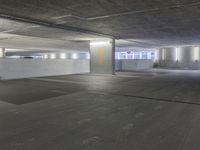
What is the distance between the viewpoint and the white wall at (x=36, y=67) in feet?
37.9

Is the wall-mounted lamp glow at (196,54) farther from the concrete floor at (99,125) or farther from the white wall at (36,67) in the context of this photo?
the concrete floor at (99,125)

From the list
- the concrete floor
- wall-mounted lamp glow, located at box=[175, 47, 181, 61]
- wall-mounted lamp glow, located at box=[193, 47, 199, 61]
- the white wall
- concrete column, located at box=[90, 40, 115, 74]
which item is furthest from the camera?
wall-mounted lamp glow, located at box=[175, 47, 181, 61]

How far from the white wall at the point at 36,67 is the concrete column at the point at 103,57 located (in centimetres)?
209

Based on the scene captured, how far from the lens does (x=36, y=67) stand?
1335cm

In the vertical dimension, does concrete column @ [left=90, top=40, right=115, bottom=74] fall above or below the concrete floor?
above

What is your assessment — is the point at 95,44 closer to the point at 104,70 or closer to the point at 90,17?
the point at 104,70

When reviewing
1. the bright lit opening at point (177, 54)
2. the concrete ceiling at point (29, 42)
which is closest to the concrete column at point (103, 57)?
the concrete ceiling at point (29, 42)

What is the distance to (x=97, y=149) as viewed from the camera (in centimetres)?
247

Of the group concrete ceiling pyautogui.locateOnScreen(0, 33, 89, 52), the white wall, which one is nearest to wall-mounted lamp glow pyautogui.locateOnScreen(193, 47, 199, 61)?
concrete ceiling pyautogui.locateOnScreen(0, 33, 89, 52)

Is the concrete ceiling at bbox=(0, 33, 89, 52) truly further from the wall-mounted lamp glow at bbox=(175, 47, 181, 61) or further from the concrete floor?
the wall-mounted lamp glow at bbox=(175, 47, 181, 61)

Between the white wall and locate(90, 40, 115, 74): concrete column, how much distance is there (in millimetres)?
2087

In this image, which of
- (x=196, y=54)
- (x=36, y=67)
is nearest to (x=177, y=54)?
(x=196, y=54)

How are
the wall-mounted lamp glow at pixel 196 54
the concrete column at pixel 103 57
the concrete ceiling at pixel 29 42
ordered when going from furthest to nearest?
the wall-mounted lamp glow at pixel 196 54 < the concrete column at pixel 103 57 < the concrete ceiling at pixel 29 42

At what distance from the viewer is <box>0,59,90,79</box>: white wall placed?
37.9 feet
